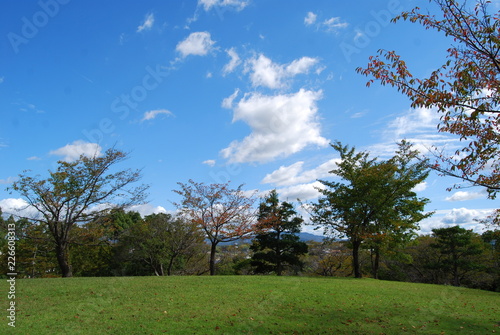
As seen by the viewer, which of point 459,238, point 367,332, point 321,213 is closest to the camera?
point 367,332

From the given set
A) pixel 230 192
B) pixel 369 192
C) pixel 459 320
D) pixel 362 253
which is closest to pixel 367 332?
pixel 459 320

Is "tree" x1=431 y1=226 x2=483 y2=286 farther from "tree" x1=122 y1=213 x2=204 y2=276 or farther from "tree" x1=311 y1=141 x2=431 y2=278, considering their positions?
"tree" x1=122 y1=213 x2=204 y2=276

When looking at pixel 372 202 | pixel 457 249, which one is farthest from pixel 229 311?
pixel 457 249

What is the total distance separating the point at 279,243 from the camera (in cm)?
2862

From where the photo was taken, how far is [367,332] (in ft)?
25.4

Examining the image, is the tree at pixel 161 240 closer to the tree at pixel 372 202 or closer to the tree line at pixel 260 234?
the tree line at pixel 260 234

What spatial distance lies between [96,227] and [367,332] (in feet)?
56.6

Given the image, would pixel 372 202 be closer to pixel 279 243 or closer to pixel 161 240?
pixel 279 243

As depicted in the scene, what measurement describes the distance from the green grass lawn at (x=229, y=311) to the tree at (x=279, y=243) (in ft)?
49.1

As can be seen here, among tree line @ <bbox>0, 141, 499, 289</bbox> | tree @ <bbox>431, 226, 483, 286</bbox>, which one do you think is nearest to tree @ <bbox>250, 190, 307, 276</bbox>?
tree line @ <bbox>0, 141, 499, 289</bbox>

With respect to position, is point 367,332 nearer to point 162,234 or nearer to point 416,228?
point 416,228

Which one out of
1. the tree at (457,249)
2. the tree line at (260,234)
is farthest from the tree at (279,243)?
the tree at (457,249)

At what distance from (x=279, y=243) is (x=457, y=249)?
54.2ft

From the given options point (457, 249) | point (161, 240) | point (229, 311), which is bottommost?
point (229, 311)
